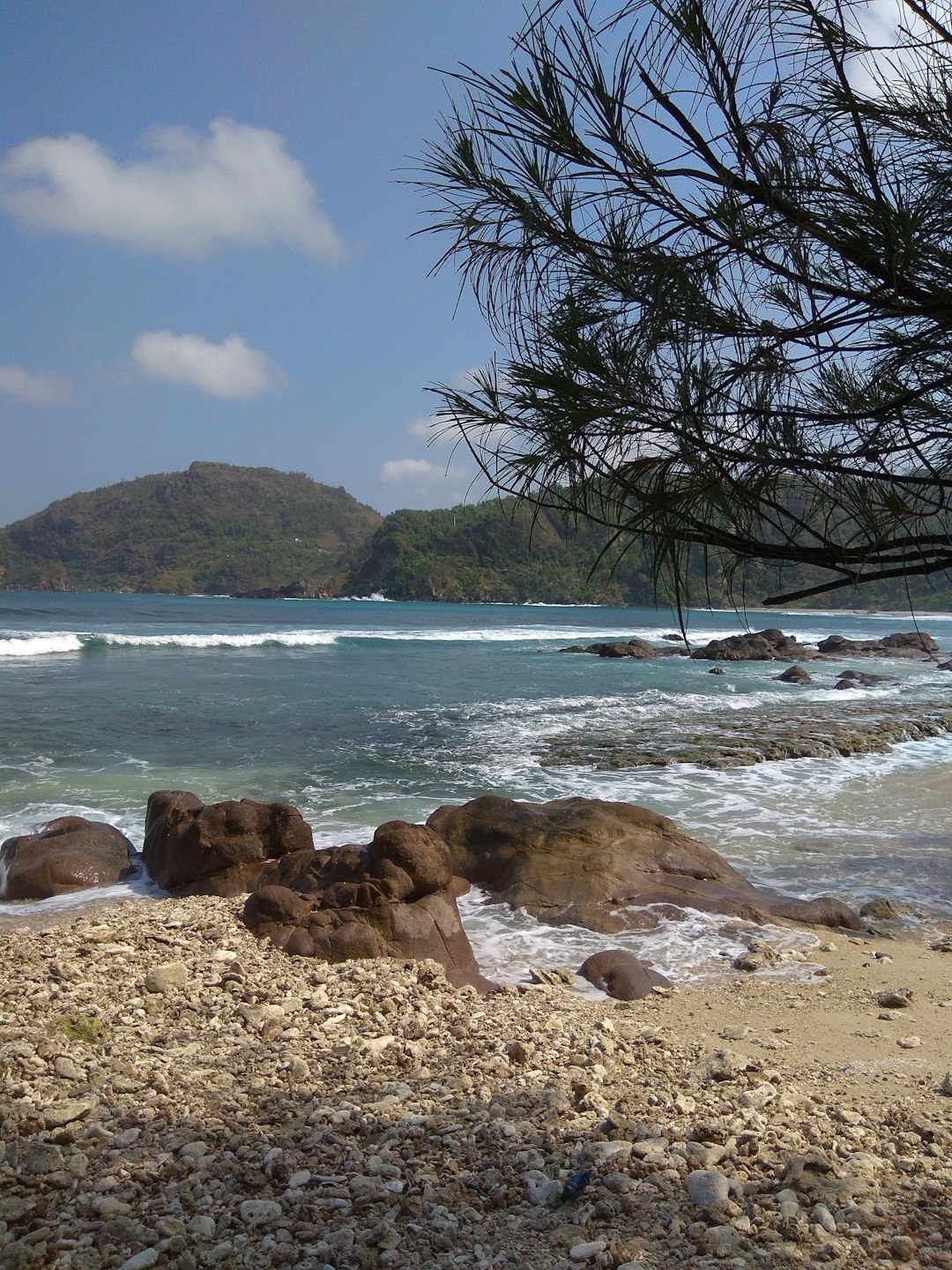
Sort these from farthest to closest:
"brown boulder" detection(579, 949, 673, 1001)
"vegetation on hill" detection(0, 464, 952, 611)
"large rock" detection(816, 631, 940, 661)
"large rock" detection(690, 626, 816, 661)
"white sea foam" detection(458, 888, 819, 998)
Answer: "vegetation on hill" detection(0, 464, 952, 611) → "large rock" detection(816, 631, 940, 661) → "large rock" detection(690, 626, 816, 661) → "white sea foam" detection(458, 888, 819, 998) → "brown boulder" detection(579, 949, 673, 1001)

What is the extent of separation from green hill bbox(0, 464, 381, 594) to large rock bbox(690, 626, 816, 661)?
2960 inches

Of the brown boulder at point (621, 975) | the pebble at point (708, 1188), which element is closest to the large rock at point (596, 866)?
the brown boulder at point (621, 975)

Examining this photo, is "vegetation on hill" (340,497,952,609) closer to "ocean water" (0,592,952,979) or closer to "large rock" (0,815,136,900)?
"ocean water" (0,592,952,979)

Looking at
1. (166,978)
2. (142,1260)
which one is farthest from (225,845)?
(142,1260)

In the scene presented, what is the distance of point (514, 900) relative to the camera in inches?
245

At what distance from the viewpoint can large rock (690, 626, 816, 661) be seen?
1212 inches

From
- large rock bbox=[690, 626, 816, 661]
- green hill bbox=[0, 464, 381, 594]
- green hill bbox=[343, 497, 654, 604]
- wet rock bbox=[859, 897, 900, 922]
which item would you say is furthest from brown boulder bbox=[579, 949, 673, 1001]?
green hill bbox=[0, 464, 381, 594]

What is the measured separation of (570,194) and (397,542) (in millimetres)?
101642

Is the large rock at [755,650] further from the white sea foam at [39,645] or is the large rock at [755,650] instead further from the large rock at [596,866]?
the large rock at [596,866]

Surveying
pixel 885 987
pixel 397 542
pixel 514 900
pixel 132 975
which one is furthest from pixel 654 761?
pixel 397 542

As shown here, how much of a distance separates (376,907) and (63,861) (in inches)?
113

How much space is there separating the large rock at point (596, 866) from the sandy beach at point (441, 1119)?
1.34m

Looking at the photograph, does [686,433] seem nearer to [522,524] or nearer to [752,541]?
[752,541]

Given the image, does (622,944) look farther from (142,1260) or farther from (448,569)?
(448,569)
